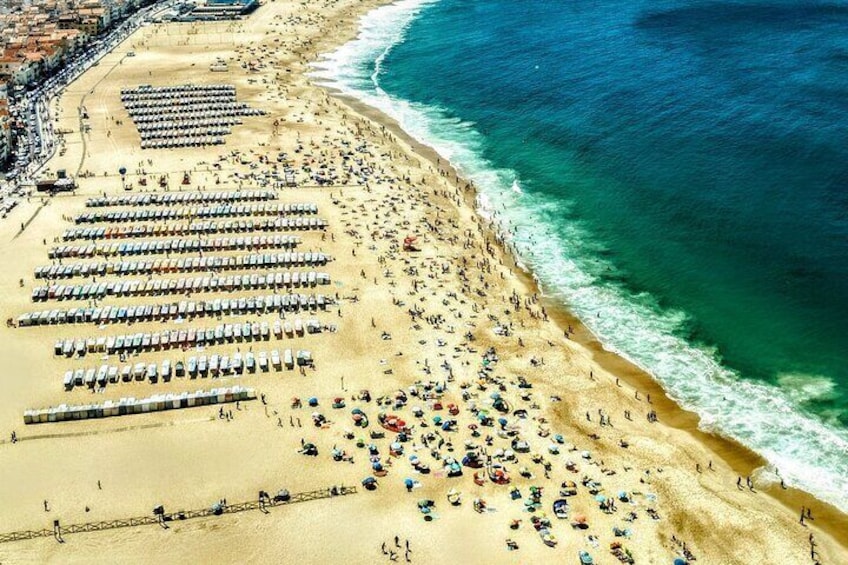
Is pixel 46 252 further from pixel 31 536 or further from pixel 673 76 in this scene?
pixel 673 76

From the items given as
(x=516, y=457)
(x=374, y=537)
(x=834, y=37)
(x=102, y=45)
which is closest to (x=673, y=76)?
Result: (x=834, y=37)

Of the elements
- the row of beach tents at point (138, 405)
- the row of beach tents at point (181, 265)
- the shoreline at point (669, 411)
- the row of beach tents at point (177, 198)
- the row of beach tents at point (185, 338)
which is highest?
the row of beach tents at point (177, 198)

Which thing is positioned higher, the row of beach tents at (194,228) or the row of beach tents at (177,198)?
the row of beach tents at (177,198)

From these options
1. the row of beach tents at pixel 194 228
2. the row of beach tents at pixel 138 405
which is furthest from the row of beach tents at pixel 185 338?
the row of beach tents at pixel 194 228

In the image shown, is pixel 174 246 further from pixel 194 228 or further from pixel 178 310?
pixel 178 310

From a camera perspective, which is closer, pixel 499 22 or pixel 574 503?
pixel 574 503

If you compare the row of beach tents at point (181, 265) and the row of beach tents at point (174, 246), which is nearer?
the row of beach tents at point (181, 265)

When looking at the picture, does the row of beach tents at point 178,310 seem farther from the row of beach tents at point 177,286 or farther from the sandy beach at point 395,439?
the row of beach tents at point 177,286
